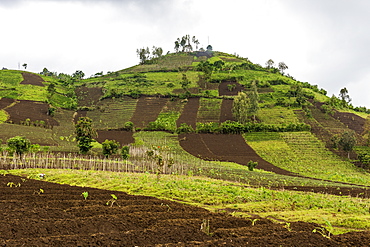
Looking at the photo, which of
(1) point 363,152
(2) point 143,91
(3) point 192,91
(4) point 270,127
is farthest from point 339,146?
(2) point 143,91

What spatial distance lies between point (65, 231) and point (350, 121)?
4363 inches

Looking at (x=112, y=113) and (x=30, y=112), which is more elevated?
(x=112, y=113)

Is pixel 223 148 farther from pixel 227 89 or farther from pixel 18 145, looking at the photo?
pixel 227 89

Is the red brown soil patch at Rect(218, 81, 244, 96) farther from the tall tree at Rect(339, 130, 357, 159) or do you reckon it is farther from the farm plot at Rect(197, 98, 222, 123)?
the tall tree at Rect(339, 130, 357, 159)

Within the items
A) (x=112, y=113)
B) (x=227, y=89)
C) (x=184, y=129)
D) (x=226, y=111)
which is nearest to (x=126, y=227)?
(x=184, y=129)

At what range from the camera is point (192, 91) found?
13338 cm

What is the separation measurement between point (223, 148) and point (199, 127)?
1751 centimetres

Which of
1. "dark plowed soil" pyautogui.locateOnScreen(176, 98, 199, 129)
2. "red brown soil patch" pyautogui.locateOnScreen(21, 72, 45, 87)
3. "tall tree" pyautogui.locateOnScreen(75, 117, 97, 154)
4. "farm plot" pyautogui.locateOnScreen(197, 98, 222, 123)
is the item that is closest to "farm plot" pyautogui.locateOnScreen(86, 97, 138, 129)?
"dark plowed soil" pyautogui.locateOnScreen(176, 98, 199, 129)

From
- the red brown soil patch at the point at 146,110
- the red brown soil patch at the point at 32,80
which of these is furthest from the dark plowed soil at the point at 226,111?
the red brown soil patch at the point at 32,80

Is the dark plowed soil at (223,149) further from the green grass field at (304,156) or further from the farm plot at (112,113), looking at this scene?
the farm plot at (112,113)

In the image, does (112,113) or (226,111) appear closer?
(226,111)

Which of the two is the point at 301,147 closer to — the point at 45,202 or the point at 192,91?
the point at 192,91

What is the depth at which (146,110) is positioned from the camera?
117 m

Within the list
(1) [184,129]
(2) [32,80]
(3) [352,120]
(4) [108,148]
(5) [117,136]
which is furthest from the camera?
(2) [32,80]
